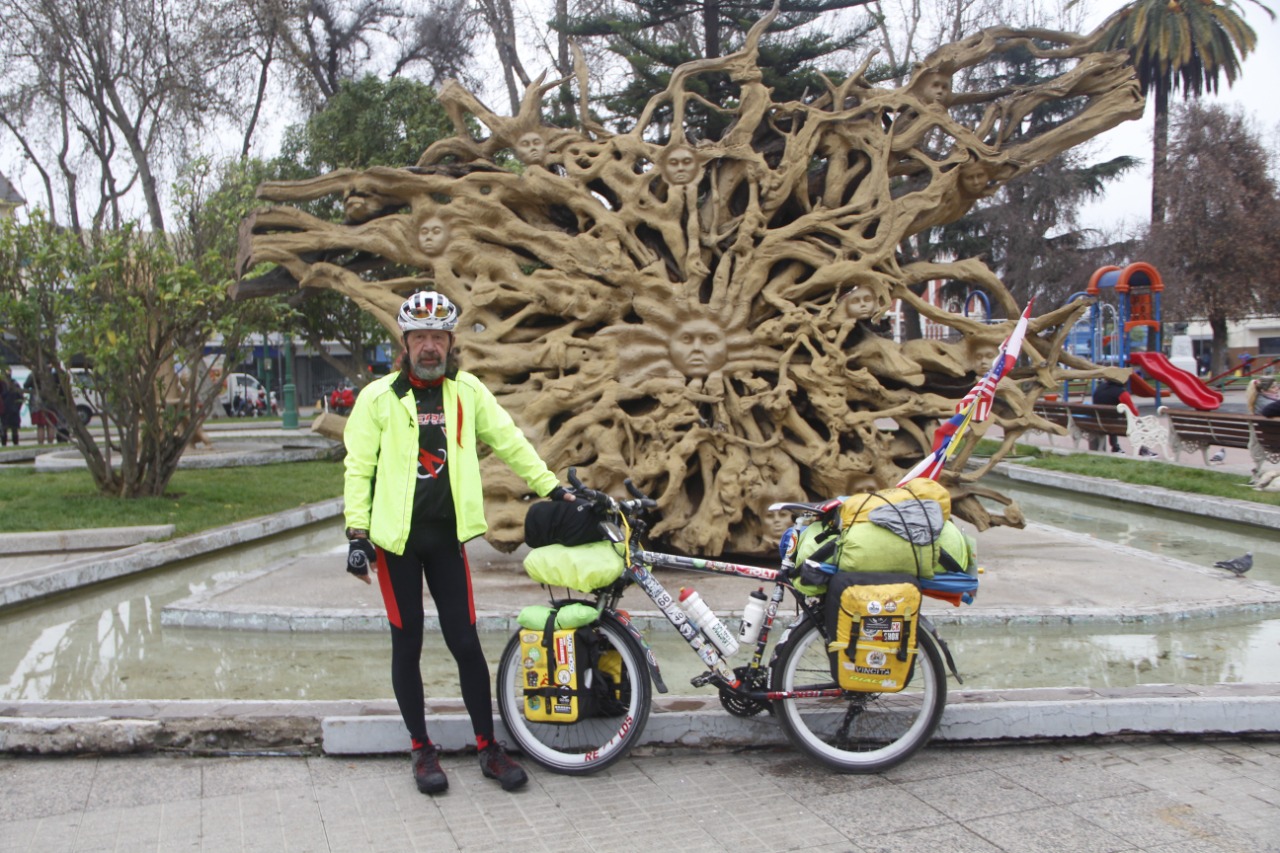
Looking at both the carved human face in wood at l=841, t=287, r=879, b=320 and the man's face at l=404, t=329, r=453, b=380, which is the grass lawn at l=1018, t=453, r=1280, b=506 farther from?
the man's face at l=404, t=329, r=453, b=380

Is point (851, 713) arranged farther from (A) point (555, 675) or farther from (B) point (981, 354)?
(B) point (981, 354)

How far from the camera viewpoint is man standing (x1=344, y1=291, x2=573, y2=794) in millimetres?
4207

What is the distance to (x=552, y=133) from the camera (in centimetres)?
895

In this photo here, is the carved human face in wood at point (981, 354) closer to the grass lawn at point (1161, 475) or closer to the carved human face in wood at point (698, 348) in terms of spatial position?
the carved human face in wood at point (698, 348)

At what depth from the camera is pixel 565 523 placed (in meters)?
A: 4.33

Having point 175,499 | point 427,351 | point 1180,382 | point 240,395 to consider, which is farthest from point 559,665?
point 240,395

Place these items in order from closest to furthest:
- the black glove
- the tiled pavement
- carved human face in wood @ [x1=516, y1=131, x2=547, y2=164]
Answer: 1. the tiled pavement
2. the black glove
3. carved human face in wood @ [x1=516, y1=131, x2=547, y2=164]

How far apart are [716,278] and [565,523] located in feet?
14.5

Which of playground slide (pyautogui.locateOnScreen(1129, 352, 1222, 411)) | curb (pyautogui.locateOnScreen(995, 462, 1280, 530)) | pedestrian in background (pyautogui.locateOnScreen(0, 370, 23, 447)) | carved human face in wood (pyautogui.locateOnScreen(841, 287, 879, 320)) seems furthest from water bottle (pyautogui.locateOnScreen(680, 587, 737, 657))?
pedestrian in background (pyautogui.locateOnScreen(0, 370, 23, 447))

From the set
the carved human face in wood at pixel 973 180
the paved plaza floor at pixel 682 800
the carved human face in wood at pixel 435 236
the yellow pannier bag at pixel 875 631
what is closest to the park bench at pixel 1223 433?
the carved human face in wood at pixel 973 180

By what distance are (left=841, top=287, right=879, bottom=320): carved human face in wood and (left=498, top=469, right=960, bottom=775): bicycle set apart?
3.89 m

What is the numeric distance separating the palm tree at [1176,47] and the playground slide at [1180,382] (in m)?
18.8

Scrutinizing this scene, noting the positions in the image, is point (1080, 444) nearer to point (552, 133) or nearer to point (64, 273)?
point (552, 133)

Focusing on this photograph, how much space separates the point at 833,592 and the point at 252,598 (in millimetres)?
4874
